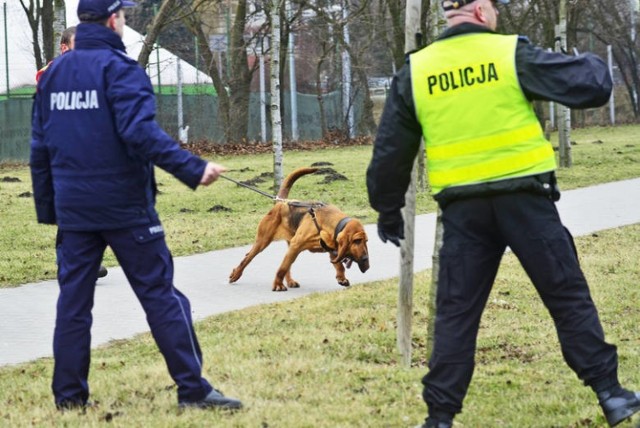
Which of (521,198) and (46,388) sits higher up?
(521,198)

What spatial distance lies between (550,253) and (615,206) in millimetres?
12463

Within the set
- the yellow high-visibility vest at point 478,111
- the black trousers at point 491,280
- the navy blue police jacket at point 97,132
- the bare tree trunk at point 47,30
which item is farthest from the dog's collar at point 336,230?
the bare tree trunk at point 47,30

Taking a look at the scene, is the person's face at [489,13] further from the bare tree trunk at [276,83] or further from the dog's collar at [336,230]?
the bare tree trunk at [276,83]

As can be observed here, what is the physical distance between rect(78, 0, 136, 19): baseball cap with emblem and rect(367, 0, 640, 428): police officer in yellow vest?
4.68 ft

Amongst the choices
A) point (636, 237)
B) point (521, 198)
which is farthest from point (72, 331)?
point (636, 237)

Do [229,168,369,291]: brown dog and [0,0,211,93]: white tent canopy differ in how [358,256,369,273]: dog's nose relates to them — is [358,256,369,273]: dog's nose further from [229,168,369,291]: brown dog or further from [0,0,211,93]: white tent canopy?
[0,0,211,93]: white tent canopy

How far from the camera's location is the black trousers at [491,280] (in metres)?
5.04

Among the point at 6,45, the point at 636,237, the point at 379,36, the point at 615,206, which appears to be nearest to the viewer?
the point at 636,237

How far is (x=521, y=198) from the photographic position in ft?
16.5

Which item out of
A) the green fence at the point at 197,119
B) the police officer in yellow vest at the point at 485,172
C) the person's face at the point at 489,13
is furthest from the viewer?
the green fence at the point at 197,119

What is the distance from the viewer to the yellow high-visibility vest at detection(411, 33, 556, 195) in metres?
5.00

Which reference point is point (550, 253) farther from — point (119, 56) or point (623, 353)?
point (623, 353)

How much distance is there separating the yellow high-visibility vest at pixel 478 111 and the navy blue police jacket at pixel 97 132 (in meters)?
1.28

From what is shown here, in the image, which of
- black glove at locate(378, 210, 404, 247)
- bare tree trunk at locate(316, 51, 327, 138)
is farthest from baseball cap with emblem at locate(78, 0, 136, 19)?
bare tree trunk at locate(316, 51, 327, 138)
